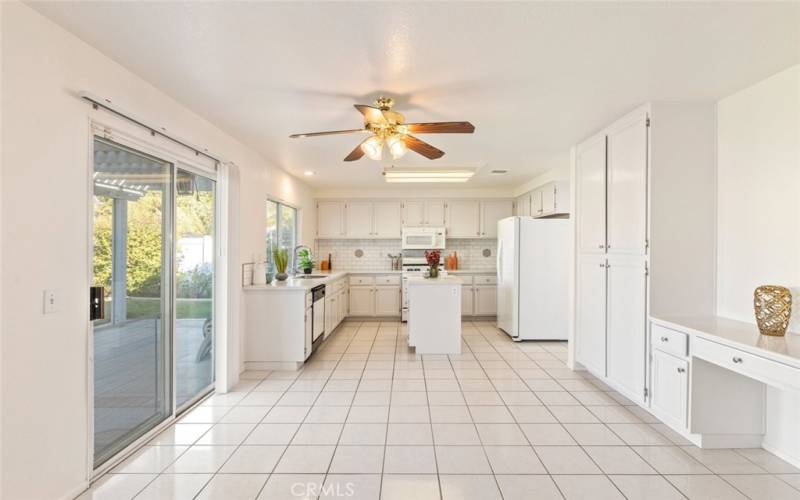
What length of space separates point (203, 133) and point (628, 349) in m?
3.88

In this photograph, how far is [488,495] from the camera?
2.01 metres

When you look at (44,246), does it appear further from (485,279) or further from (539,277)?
(485,279)

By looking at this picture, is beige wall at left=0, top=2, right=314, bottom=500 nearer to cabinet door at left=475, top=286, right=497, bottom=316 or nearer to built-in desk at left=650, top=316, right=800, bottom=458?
built-in desk at left=650, top=316, right=800, bottom=458

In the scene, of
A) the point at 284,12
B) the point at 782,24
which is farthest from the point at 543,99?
the point at 284,12

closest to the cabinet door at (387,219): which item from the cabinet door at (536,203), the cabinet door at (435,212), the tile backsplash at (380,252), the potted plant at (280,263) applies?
the tile backsplash at (380,252)

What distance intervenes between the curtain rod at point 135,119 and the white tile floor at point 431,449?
2072mm

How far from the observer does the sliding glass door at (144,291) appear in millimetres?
2297

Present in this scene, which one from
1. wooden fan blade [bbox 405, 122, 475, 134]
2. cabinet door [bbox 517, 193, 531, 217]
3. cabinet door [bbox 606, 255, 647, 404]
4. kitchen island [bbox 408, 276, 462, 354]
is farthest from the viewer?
cabinet door [bbox 517, 193, 531, 217]

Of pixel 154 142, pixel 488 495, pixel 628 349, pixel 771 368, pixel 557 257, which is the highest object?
pixel 154 142

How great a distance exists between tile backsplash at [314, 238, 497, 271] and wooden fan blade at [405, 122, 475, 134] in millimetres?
4628

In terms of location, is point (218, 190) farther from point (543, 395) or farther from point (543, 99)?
point (543, 395)

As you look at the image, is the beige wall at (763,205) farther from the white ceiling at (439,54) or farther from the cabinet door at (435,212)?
the cabinet door at (435,212)

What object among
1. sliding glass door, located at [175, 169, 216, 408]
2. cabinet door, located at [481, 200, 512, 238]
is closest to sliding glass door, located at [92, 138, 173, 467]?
sliding glass door, located at [175, 169, 216, 408]

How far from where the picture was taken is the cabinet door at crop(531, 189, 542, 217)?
5711 millimetres
